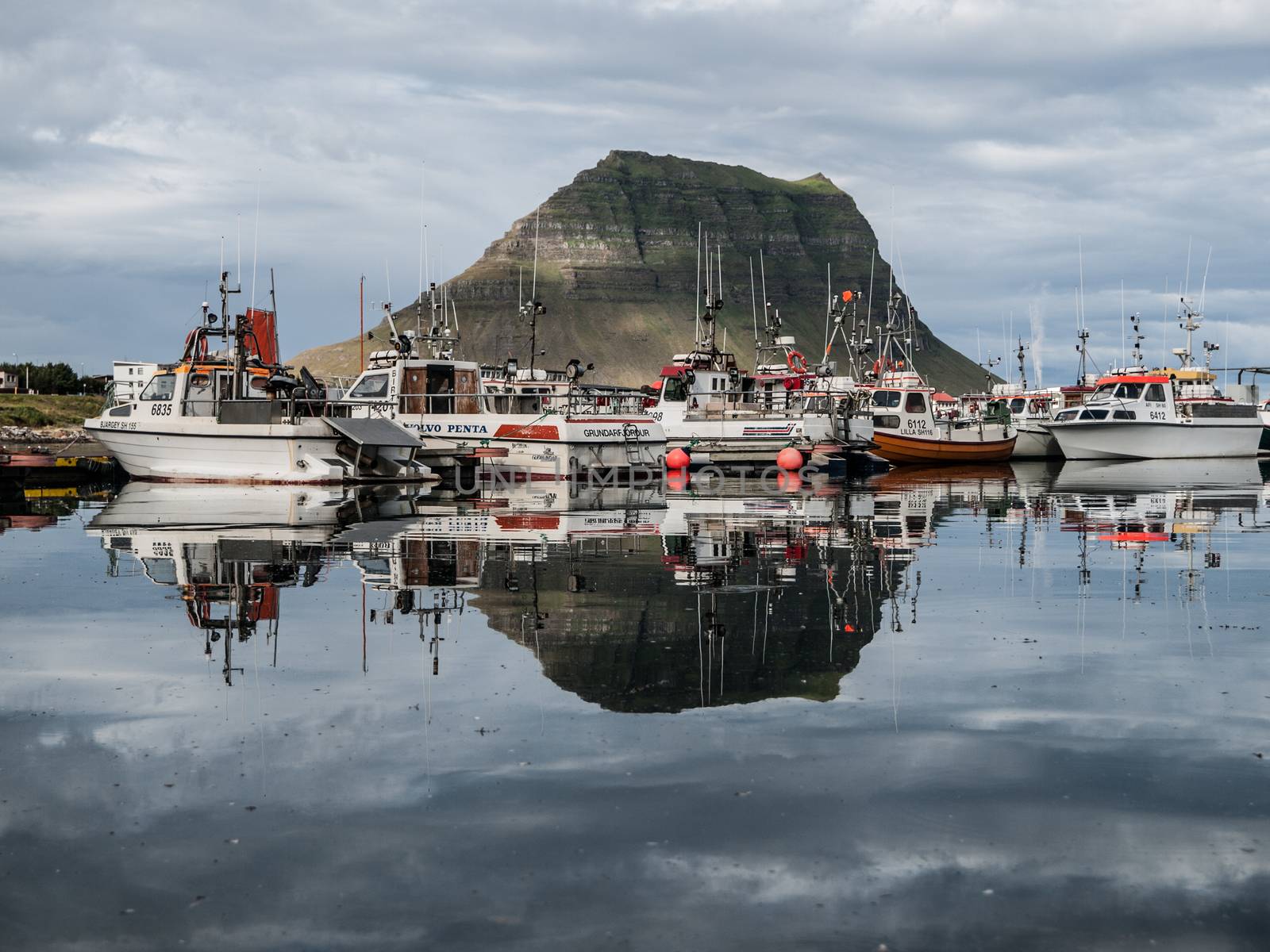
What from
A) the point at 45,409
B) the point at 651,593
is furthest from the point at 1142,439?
the point at 45,409

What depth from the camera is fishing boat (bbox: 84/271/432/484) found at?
2950 cm

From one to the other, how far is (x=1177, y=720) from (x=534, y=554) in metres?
9.45

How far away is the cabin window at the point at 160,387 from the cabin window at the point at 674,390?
1832cm

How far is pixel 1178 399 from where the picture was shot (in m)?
52.5

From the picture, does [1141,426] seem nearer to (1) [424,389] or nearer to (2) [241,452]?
(1) [424,389]

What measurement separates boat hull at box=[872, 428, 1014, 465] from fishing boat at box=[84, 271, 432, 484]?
18863 mm

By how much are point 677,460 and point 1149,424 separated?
67.1ft

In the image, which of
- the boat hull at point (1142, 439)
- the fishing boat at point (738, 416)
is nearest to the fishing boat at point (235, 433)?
the fishing boat at point (738, 416)

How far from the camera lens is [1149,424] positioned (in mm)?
49438

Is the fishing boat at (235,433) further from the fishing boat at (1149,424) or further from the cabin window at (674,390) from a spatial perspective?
the fishing boat at (1149,424)

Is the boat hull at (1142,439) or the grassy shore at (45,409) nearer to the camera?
the boat hull at (1142,439)

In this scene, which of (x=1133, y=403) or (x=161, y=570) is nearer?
(x=161, y=570)

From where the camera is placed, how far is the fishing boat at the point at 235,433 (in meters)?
29.5

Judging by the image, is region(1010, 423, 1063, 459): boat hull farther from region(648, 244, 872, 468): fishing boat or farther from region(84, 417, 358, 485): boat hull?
region(84, 417, 358, 485): boat hull
